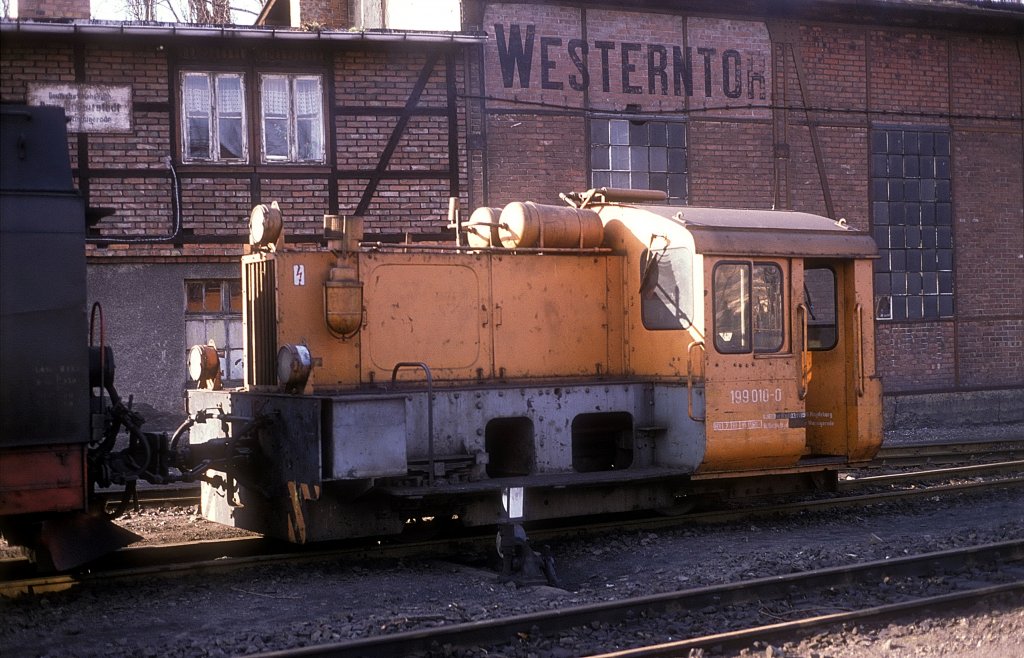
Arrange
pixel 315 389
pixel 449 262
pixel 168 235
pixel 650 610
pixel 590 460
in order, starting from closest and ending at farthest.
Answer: pixel 650 610 → pixel 315 389 → pixel 449 262 → pixel 590 460 → pixel 168 235

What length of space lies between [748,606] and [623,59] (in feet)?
38.5

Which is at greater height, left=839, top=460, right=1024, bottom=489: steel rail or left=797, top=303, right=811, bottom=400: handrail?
left=797, top=303, right=811, bottom=400: handrail

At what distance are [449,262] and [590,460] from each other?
2.28 meters

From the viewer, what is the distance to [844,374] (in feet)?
33.7

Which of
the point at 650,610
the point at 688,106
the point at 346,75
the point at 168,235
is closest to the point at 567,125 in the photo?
the point at 688,106

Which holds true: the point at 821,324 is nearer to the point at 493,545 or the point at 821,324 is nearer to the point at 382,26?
the point at 493,545

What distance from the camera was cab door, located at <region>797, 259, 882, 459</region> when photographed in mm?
10094

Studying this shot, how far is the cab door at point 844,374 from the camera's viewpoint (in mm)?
10094

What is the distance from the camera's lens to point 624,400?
373 inches

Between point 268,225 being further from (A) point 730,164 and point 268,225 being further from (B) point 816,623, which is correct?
(A) point 730,164

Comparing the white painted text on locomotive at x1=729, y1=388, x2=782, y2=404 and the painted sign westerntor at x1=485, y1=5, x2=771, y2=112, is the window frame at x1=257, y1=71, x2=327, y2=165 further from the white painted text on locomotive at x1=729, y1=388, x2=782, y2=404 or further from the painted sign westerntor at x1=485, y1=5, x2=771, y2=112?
the white painted text on locomotive at x1=729, y1=388, x2=782, y2=404

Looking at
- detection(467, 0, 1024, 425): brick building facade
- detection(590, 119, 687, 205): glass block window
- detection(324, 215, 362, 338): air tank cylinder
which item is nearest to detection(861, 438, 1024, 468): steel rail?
detection(467, 0, 1024, 425): brick building facade

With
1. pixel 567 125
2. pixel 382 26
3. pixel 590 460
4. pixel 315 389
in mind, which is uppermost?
pixel 382 26

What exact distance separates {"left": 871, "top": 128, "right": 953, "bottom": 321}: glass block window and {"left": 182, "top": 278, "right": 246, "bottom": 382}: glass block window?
10771 mm
